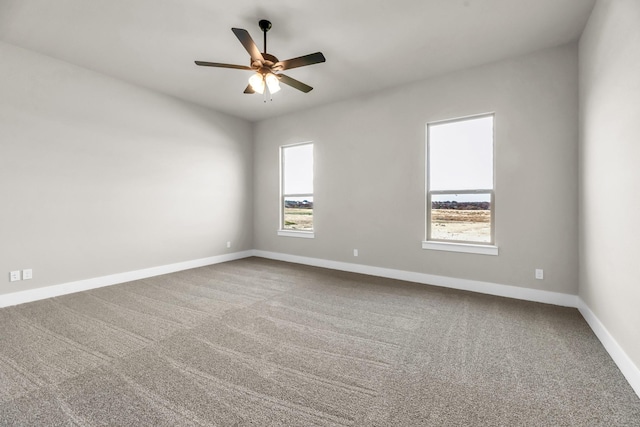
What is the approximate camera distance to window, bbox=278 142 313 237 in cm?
548

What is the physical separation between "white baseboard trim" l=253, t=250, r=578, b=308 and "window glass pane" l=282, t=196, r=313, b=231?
2.10 feet

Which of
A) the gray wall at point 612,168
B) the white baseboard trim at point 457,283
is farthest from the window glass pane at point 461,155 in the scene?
the white baseboard trim at point 457,283

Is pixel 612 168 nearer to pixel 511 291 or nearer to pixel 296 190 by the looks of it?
pixel 511 291

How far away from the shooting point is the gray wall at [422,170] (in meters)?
3.21

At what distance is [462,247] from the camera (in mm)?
3797

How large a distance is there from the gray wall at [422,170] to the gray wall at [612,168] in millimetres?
243

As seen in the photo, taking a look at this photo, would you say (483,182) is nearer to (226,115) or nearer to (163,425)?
(163,425)

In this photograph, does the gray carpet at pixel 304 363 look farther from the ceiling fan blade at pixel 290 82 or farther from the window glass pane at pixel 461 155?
the ceiling fan blade at pixel 290 82

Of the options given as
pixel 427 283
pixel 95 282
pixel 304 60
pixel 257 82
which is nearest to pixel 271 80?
pixel 257 82

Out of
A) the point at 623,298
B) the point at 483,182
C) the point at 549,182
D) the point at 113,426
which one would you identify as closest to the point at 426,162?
the point at 483,182

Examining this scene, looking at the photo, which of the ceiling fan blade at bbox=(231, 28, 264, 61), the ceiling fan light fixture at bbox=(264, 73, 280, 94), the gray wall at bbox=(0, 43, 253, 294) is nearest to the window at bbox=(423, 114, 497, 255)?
the ceiling fan light fixture at bbox=(264, 73, 280, 94)

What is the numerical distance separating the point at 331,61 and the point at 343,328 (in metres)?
3.15

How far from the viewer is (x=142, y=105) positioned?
4.34 metres

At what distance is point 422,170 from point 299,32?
2.45 m
